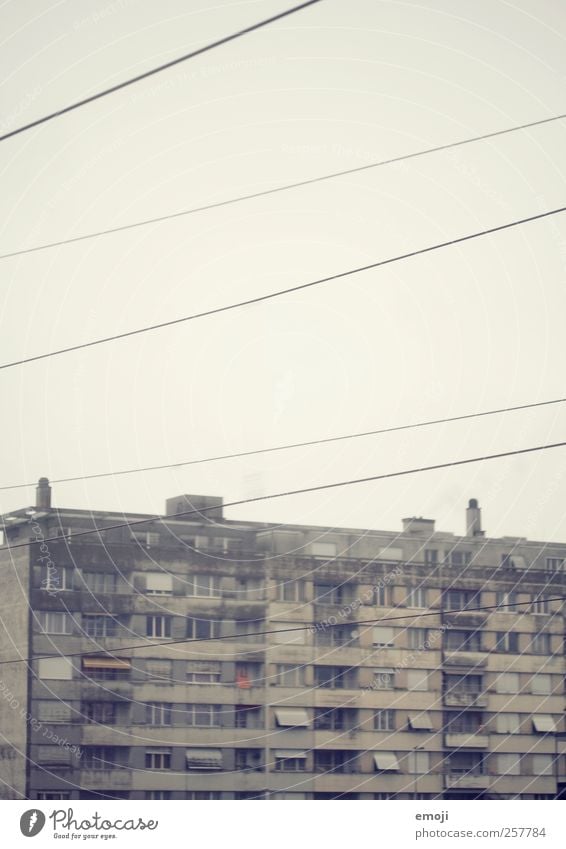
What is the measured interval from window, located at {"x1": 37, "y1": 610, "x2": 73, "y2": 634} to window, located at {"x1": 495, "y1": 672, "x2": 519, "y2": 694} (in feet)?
90.1

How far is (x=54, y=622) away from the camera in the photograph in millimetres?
83438

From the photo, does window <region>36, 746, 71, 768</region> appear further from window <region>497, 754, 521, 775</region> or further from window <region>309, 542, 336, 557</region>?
window <region>497, 754, 521, 775</region>

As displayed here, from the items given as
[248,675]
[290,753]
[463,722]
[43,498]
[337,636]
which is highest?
[43,498]

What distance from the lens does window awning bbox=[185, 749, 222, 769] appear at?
8250cm

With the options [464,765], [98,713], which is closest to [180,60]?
[98,713]

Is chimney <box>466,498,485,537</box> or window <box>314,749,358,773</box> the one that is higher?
chimney <box>466,498,485,537</box>

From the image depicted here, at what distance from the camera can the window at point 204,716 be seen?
83438 millimetres

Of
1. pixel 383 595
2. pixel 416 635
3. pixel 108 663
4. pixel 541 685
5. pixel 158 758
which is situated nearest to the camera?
pixel 158 758

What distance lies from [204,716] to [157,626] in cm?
620

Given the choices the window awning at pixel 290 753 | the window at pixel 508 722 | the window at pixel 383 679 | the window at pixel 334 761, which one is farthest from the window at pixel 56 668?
the window at pixel 508 722

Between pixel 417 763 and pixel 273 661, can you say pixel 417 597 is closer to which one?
pixel 273 661

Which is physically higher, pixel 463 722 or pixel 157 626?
pixel 157 626

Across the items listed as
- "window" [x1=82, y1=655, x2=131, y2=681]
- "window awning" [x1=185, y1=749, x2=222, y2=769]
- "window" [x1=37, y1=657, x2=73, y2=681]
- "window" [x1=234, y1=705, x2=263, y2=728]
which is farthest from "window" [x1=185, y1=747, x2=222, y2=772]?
"window" [x1=37, y1=657, x2=73, y2=681]
